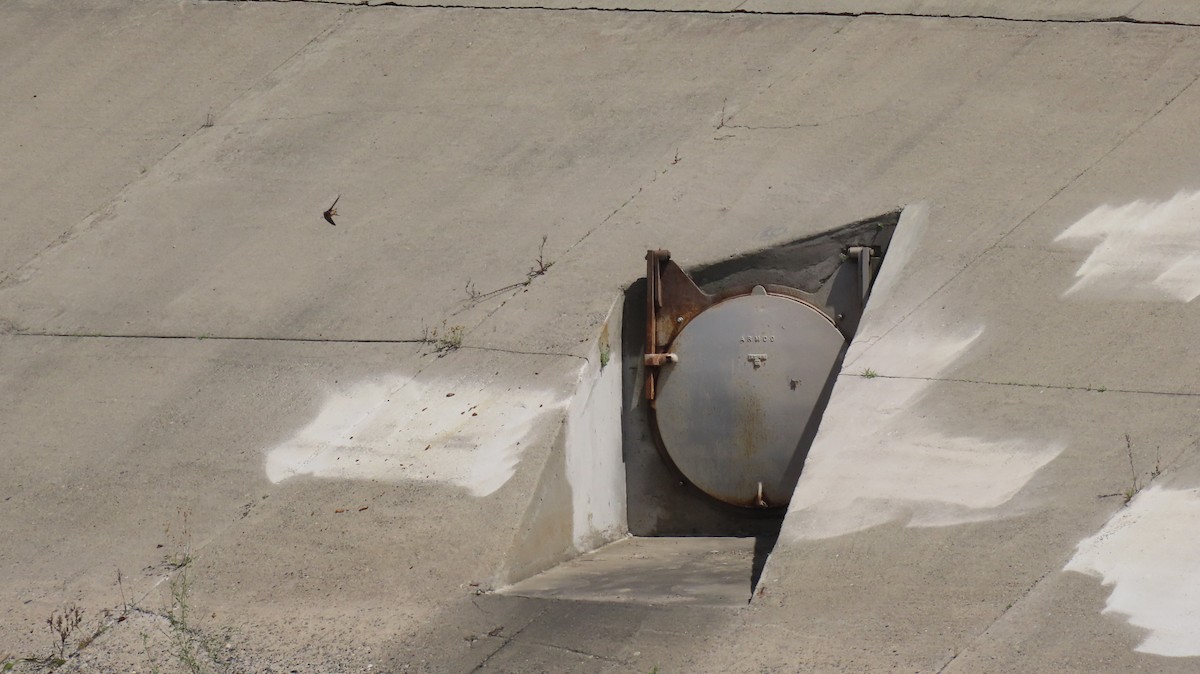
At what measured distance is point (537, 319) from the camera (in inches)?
249

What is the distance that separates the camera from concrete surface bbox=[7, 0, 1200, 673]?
4660mm

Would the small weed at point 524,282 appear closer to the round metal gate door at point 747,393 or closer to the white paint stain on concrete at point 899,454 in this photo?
the round metal gate door at point 747,393

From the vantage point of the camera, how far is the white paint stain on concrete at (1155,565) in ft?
13.7

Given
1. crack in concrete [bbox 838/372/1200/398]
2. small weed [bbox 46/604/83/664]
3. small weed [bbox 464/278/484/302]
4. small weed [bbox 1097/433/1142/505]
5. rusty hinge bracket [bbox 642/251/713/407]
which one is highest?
small weed [bbox 464/278/484/302]

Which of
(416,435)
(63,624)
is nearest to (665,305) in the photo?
(416,435)

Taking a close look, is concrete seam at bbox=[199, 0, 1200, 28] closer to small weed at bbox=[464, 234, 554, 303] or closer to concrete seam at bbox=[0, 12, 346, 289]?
concrete seam at bbox=[0, 12, 346, 289]

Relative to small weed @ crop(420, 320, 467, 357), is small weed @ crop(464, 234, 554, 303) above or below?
above

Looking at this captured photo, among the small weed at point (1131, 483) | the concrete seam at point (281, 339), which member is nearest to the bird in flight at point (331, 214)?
the concrete seam at point (281, 339)

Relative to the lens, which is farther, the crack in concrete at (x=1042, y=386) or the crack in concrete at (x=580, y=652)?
the crack in concrete at (x=1042, y=386)

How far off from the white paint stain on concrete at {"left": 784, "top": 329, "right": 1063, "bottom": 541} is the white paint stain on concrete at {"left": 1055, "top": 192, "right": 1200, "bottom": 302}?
0.74 metres

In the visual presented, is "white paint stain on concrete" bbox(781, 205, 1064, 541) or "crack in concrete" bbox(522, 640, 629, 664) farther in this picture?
"white paint stain on concrete" bbox(781, 205, 1064, 541)

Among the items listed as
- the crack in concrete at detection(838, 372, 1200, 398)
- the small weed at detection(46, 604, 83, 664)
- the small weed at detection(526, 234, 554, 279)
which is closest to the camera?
the small weed at detection(46, 604, 83, 664)

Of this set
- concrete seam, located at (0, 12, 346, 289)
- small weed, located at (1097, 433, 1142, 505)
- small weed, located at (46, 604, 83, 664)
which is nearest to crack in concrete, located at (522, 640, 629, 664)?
small weed, located at (46, 604, 83, 664)

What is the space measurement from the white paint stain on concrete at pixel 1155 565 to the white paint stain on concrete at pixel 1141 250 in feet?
4.00
